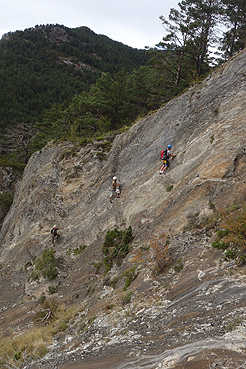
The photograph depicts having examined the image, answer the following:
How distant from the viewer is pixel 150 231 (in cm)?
1186

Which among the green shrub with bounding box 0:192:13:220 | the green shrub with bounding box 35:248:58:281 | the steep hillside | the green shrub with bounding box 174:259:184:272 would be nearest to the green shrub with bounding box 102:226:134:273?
the green shrub with bounding box 174:259:184:272

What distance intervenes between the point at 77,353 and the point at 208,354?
4.27 meters

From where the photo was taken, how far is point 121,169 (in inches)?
739

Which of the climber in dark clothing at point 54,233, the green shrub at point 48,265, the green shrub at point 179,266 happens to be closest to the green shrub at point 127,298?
the green shrub at point 179,266

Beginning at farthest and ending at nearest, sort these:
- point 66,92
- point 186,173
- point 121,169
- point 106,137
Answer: point 66,92, point 106,137, point 121,169, point 186,173

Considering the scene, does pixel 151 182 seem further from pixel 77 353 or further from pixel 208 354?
pixel 208 354

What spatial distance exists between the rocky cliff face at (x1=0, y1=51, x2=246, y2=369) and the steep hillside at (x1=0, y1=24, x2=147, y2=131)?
54084 millimetres

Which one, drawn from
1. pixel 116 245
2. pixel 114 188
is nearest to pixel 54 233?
pixel 114 188

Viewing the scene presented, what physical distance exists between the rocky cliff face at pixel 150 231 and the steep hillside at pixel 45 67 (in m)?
54.1

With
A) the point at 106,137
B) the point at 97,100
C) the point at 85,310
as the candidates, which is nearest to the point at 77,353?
the point at 85,310

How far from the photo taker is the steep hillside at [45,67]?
79500mm

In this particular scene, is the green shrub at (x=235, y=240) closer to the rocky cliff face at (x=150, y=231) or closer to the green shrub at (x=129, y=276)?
the rocky cliff face at (x=150, y=231)

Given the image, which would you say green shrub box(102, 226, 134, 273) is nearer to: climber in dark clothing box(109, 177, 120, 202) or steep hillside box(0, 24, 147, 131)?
climber in dark clothing box(109, 177, 120, 202)

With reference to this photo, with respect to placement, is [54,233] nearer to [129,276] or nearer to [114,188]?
[114,188]
